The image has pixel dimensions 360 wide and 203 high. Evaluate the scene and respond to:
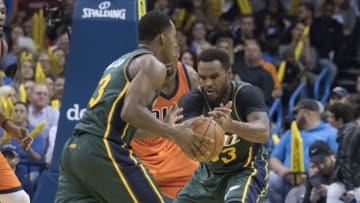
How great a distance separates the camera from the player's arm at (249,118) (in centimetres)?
783

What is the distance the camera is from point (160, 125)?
6887mm

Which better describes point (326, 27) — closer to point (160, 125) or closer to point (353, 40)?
point (353, 40)

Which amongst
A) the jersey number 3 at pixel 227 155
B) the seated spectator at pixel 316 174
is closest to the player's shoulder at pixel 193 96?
the jersey number 3 at pixel 227 155

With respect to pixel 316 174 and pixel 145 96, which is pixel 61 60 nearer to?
pixel 316 174

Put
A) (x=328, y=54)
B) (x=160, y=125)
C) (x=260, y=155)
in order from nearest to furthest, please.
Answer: (x=160, y=125) < (x=260, y=155) < (x=328, y=54)

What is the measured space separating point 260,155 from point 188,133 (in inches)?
78.3

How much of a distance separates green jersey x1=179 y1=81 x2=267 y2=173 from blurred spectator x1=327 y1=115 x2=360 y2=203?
198 cm

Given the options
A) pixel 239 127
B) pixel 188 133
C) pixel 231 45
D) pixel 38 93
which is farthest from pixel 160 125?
pixel 231 45

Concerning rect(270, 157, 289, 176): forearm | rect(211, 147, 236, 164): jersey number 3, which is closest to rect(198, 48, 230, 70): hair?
rect(211, 147, 236, 164): jersey number 3

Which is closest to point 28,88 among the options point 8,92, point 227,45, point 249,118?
point 8,92

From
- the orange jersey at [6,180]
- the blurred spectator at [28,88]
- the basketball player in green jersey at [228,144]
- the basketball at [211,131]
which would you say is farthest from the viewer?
the blurred spectator at [28,88]

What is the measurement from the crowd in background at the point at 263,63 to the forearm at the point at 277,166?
0.05ft

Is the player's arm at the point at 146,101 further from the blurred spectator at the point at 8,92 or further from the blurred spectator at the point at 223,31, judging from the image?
the blurred spectator at the point at 223,31

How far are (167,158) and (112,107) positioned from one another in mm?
2637
